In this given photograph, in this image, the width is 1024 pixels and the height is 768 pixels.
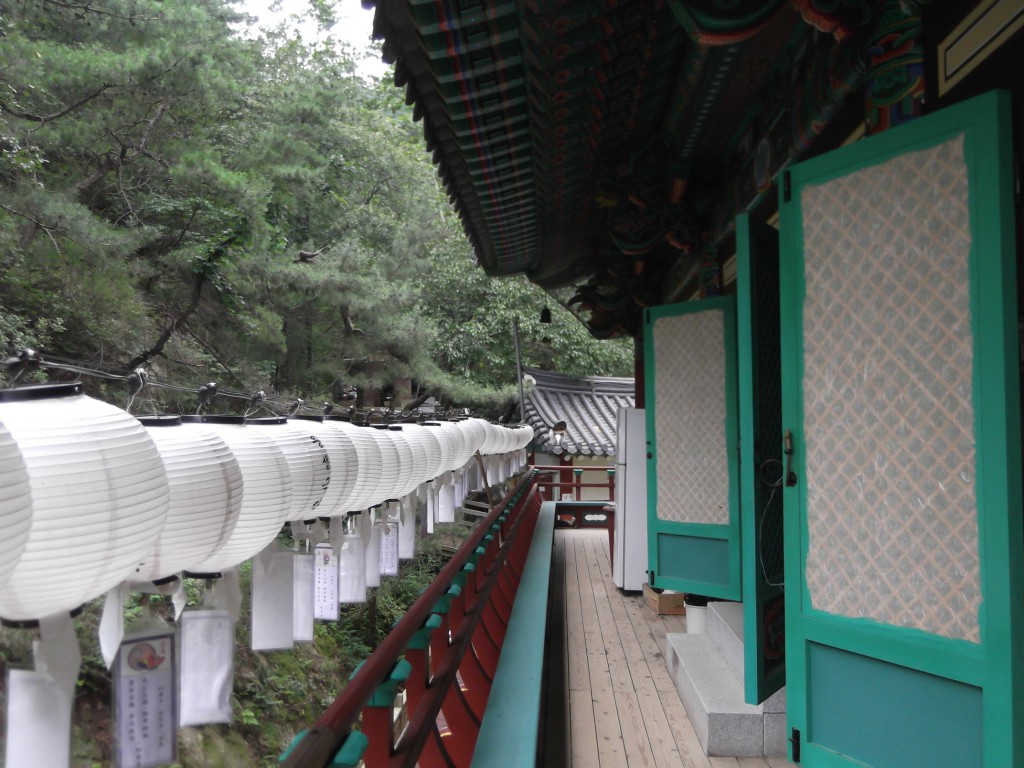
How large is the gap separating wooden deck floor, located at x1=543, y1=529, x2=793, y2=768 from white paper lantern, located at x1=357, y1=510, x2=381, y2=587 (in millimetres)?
1213

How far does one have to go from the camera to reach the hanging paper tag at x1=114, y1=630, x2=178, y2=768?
128cm

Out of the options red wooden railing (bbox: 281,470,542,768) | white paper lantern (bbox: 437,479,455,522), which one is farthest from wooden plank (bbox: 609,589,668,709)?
white paper lantern (bbox: 437,479,455,522)

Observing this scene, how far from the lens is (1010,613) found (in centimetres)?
180

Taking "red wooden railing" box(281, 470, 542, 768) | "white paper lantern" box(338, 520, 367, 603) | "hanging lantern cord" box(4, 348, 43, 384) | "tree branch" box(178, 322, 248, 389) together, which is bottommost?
"red wooden railing" box(281, 470, 542, 768)

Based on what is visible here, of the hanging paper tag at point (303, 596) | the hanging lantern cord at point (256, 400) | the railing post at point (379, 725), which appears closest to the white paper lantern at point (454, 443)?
the hanging lantern cord at point (256, 400)

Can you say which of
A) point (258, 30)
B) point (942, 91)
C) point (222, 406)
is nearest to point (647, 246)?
point (942, 91)

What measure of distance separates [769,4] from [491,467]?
6205 millimetres

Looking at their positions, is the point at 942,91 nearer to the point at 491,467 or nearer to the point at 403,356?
the point at 491,467

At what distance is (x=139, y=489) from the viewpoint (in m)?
1.33

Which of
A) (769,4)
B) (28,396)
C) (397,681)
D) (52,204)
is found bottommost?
(397,681)

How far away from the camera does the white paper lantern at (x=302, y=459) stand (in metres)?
2.08

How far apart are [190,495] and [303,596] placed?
0.71 m

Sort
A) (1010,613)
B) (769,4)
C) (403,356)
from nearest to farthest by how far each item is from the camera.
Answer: (1010,613)
(769,4)
(403,356)

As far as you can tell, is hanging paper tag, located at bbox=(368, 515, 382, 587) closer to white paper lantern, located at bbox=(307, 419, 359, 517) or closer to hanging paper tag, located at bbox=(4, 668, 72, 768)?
white paper lantern, located at bbox=(307, 419, 359, 517)
